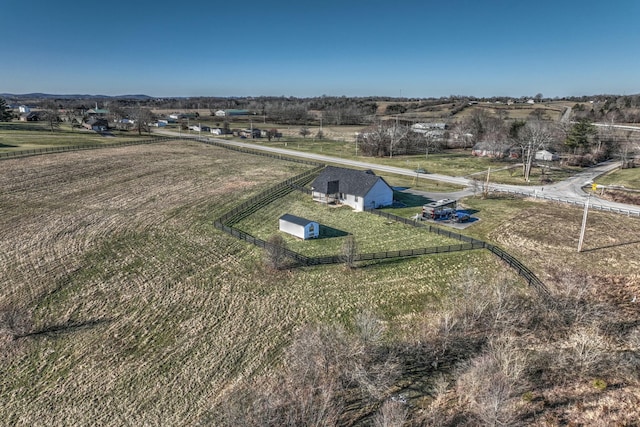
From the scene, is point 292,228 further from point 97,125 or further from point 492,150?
point 97,125

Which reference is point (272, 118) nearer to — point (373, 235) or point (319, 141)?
point (319, 141)

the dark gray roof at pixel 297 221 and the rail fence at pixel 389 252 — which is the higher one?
the dark gray roof at pixel 297 221

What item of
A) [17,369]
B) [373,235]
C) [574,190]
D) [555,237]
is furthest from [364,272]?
[574,190]

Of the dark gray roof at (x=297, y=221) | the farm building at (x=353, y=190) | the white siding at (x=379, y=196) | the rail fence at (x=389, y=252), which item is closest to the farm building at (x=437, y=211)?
the rail fence at (x=389, y=252)

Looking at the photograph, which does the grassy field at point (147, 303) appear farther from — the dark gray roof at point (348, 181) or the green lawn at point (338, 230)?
the dark gray roof at point (348, 181)

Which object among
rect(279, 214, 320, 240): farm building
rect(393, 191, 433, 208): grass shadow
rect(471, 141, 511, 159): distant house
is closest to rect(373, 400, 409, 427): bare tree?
rect(279, 214, 320, 240): farm building

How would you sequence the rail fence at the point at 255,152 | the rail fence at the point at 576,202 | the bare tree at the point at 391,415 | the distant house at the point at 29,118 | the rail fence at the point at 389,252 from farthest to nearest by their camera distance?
the distant house at the point at 29,118, the rail fence at the point at 255,152, the rail fence at the point at 576,202, the rail fence at the point at 389,252, the bare tree at the point at 391,415
